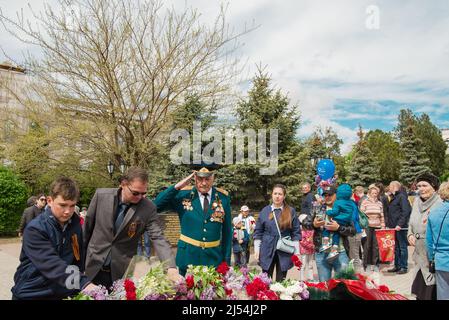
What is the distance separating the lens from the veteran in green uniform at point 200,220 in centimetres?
430

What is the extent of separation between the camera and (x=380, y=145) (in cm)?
5112

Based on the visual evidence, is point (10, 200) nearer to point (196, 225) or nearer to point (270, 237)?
point (270, 237)

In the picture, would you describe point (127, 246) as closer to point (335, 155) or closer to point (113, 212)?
point (113, 212)

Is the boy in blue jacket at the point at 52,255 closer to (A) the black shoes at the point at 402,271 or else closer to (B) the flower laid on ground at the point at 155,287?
(B) the flower laid on ground at the point at 155,287

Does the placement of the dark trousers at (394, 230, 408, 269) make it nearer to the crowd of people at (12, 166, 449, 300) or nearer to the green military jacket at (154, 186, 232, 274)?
the crowd of people at (12, 166, 449, 300)

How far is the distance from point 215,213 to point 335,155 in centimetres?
5027

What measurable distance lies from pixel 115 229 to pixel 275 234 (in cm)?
256

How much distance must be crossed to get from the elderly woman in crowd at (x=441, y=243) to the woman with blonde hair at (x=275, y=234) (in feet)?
5.96

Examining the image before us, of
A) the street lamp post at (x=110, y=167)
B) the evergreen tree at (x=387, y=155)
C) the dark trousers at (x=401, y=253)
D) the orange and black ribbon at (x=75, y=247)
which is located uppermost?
the evergreen tree at (x=387, y=155)

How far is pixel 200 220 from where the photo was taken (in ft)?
14.3

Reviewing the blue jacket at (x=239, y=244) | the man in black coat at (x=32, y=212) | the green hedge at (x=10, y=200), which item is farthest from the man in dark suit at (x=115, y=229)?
the green hedge at (x=10, y=200)

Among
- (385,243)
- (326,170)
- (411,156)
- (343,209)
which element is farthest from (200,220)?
(411,156)

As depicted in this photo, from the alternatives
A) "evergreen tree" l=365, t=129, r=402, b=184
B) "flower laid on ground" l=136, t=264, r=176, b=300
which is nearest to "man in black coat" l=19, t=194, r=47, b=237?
"flower laid on ground" l=136, t=264, r=176, b=300
